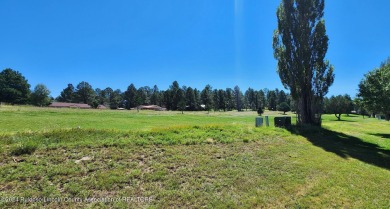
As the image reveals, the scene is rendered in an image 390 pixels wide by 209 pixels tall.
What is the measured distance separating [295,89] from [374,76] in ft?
38.2

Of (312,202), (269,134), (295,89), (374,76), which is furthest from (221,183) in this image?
(374,76)

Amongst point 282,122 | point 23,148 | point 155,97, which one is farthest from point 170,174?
point 155,97

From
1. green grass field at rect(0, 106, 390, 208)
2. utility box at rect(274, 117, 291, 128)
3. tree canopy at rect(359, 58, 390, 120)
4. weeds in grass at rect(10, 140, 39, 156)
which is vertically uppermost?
tree canopy at rect(359, 58, 390, 120)

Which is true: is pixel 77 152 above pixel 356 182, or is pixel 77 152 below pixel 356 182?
above

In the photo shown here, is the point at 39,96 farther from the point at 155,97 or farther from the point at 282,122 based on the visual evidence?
the point at 282,122

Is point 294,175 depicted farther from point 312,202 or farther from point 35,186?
point 35,186

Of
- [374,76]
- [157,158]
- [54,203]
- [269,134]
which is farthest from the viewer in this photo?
[374,76]

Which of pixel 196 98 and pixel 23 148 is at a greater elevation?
pixel 196 98

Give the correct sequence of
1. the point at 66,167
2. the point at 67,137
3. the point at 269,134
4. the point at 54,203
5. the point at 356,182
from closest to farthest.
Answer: the point at 54,203, the point at 66,167, the point at 356,182, the point at 67,137, the point at 269,134

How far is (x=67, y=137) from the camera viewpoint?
7949mm

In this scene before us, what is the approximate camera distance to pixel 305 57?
18.7 m

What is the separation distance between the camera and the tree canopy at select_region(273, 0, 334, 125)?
62.0ft

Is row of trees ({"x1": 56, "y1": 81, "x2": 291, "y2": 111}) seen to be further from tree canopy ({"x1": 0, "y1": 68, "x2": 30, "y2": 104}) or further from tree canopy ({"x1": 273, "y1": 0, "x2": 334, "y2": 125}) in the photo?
tree canopy ({"x1": 273, "y1": 0, "x2": 334, "y2": 125})

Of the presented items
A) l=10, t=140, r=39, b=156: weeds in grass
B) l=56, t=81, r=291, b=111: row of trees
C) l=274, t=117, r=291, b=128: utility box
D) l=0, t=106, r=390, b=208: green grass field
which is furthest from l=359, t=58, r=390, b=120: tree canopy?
l=56, t=81, r=291, b=111: row of trees
